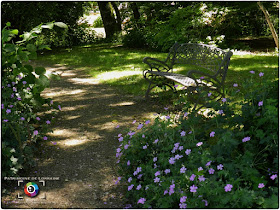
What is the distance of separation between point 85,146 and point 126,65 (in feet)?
17.1

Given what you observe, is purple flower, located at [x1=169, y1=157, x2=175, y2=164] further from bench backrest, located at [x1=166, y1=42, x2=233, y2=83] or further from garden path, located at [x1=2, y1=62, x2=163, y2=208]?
bench backrest, located at [x1=166, y1=42, x2=233, y2=83]

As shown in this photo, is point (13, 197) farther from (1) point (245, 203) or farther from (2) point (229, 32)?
(2) point (229, 32)

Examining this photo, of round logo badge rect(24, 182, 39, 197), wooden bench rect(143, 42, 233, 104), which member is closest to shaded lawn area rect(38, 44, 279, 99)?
wooden bench rect(143, 42, 233, 104)

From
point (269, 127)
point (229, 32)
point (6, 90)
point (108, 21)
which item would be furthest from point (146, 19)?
point (269, 127)

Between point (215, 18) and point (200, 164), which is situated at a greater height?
point (215, 18)

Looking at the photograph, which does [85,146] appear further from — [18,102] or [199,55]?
[199,55]

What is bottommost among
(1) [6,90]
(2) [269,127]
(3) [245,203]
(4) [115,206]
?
(4) [115,206]

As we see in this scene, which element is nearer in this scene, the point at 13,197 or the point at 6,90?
the point at 13,197

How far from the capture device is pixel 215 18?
11.1 metres

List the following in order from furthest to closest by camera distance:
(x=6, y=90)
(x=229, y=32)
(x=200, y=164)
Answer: (x=229, y=32) → (x=6, y=90) → (x=200, y=164)

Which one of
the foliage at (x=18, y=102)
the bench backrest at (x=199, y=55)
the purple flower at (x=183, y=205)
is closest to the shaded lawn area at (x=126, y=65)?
the bench backrest at (x=199, y=55)

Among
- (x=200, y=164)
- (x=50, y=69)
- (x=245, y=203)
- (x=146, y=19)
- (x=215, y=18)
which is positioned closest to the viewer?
(x=245, y=203)

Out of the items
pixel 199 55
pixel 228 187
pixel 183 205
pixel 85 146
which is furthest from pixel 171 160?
pixel 199 55

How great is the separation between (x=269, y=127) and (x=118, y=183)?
1605 mm
